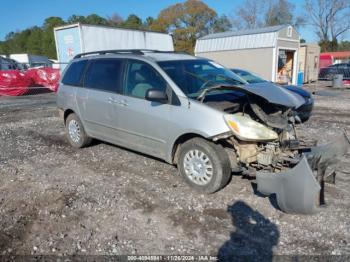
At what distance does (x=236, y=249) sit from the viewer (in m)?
2.96

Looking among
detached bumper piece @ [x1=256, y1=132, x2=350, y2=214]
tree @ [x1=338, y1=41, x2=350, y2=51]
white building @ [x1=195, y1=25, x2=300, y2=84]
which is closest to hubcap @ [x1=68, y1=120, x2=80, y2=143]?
detached bumper piece @ [x1=256, y1=132, x2=350, y2=214]

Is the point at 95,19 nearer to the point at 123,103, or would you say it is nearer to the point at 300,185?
the point at 123,103

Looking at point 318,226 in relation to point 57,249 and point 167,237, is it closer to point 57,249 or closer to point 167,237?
point 167,237

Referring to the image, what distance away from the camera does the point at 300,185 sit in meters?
3.11

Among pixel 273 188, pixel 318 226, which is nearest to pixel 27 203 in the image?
pixel 273 188

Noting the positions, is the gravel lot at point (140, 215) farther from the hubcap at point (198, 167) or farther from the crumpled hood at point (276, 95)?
the crumpled hood at point (276, 95)

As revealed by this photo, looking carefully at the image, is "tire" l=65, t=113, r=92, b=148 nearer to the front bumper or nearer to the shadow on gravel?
the shadow on gravel

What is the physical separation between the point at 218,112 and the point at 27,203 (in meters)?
2.73

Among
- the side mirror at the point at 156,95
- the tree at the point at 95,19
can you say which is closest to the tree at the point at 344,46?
the tree at the point at 95,19

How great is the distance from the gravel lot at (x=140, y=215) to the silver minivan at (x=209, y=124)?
30cm

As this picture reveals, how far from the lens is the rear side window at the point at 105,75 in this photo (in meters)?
4.96

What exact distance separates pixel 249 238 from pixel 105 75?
3.52 m

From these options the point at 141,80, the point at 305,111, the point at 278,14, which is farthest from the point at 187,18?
the point at 141,80

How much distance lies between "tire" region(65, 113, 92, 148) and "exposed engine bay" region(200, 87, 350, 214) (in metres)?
2.91
